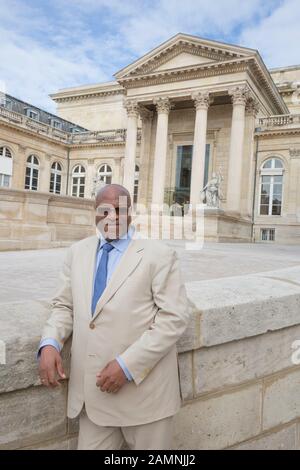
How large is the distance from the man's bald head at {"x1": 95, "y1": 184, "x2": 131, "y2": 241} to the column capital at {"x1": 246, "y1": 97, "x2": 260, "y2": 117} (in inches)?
1117

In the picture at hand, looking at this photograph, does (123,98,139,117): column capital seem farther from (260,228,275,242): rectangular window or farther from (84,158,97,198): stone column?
(260,228,275,242): rectangular window

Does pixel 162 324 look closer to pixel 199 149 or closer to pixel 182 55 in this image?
pixel 199 149

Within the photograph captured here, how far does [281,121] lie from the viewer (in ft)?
97.9

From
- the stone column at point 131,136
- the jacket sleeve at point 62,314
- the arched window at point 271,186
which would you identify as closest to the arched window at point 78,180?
the stone column at point 131,136

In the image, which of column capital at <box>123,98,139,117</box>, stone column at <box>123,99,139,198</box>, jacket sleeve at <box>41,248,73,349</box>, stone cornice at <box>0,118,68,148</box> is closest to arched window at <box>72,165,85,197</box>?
stone cornice at <box>0,118,68,148</box>

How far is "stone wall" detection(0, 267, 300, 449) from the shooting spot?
76.8 inches

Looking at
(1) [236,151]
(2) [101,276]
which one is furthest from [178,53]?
(2) [101,276]

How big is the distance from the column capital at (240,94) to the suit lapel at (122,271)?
1063 inches

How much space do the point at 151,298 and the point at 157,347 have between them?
0.84 feet

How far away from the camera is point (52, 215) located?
1215 cm

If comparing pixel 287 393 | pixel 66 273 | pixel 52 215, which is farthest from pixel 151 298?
pixel 52 215

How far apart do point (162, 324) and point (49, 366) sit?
1.91 ft

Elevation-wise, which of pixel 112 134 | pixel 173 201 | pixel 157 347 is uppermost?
pixel 112 134
